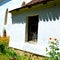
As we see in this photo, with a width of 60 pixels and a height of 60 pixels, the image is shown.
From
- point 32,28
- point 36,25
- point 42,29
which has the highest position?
point 36,25

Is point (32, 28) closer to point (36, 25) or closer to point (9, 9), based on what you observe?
point (36, 25)

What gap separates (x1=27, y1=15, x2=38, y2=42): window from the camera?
13228mm

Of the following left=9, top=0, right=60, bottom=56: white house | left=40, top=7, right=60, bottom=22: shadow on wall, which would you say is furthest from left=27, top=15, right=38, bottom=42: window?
left=40, top=7, right=60, bottom=22: shadow on wall

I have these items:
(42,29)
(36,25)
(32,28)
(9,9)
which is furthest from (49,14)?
(9,9)

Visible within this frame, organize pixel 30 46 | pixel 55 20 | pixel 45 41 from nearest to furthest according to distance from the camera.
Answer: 1. pixel 55 20
2. pixel 45 41
3. pixel 30 46

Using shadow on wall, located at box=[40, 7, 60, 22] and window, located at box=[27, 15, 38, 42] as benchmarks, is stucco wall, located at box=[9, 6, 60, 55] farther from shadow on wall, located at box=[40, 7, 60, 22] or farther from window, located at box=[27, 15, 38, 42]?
window, located at box=[27, 15, 38, 42]

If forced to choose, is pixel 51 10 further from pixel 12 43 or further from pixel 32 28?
pixel 12 43

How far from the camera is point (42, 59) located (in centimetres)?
1124

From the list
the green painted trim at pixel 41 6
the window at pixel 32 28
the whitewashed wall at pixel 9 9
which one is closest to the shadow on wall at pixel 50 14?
the green painted trim at pixel 41 6

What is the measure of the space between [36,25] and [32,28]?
1.66 ft

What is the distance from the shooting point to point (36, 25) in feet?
43.3

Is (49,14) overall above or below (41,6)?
below

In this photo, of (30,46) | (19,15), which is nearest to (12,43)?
(19,15)

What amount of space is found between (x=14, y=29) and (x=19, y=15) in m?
1.18
